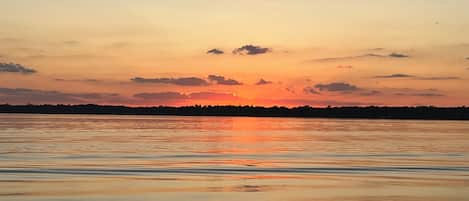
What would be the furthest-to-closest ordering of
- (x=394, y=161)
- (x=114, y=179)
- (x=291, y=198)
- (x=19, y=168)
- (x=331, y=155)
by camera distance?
(x=331, y=155) < (x=394, y=161) < (x=19, y=168) < (x=114, y=179) < (x=291, y=198)

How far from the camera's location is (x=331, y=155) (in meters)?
33.1

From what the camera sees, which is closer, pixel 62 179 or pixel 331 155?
pixel 62 179

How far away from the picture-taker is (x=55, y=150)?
3362 cm

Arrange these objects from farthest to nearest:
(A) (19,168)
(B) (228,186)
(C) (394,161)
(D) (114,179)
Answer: (C) (394,161) → (A) (19,168) → (D) (114,179) → (B) (228,186)

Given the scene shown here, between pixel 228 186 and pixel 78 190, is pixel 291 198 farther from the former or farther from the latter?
pixel 78 190

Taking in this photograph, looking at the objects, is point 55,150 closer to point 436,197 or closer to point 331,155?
point 331,155

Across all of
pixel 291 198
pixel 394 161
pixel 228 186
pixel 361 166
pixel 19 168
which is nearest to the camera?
pixel 291 198

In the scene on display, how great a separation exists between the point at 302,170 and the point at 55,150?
43.1 feet

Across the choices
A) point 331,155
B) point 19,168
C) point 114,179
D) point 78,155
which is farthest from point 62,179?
point 331,155

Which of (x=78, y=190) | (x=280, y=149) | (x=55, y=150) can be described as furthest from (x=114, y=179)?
(x=280, y=149)

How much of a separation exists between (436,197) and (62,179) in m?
10.0

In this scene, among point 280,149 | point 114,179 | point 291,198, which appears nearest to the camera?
point 291,198

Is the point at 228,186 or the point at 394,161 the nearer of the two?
the point at 228,186

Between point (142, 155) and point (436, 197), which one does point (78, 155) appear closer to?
point (142, 155)
